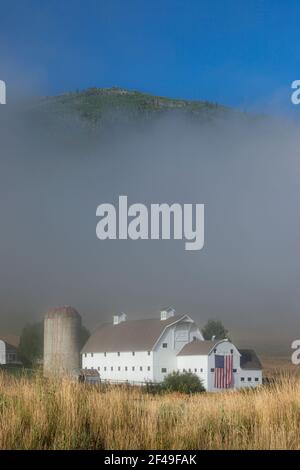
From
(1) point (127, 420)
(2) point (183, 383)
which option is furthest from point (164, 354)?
(1) point (127, 420)

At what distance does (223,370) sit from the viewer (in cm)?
6962

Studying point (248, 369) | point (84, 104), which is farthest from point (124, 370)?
point (84, 104)

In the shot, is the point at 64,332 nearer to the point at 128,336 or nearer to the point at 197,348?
the point at 128,336

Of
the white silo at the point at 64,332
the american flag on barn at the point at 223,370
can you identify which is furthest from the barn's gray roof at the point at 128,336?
the american flag on barn at the point at 223,370

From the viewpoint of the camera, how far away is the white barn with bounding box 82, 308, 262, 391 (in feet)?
229

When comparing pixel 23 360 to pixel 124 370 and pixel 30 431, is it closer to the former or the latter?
pixel 124 370

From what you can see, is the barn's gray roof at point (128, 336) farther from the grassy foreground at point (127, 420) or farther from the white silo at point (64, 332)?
the grassy foreground at point (127, 420)

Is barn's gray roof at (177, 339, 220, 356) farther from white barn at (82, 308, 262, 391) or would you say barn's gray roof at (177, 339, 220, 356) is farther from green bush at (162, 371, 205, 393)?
green bush at (162, 371, 205, 393)

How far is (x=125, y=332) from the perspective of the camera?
77500 mm

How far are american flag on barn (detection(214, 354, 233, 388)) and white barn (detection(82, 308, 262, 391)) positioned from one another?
0.11m

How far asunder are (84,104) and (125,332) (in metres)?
49.8

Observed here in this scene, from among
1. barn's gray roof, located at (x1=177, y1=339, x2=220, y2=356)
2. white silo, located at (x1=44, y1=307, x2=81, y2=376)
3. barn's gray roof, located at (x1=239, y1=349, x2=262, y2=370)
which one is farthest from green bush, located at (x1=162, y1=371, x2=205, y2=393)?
barn's gray roof, located at (x1=239, y1=349, x2=262, y2=370)

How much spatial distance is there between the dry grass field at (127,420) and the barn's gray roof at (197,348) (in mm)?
57063

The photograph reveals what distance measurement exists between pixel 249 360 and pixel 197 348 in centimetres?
765
